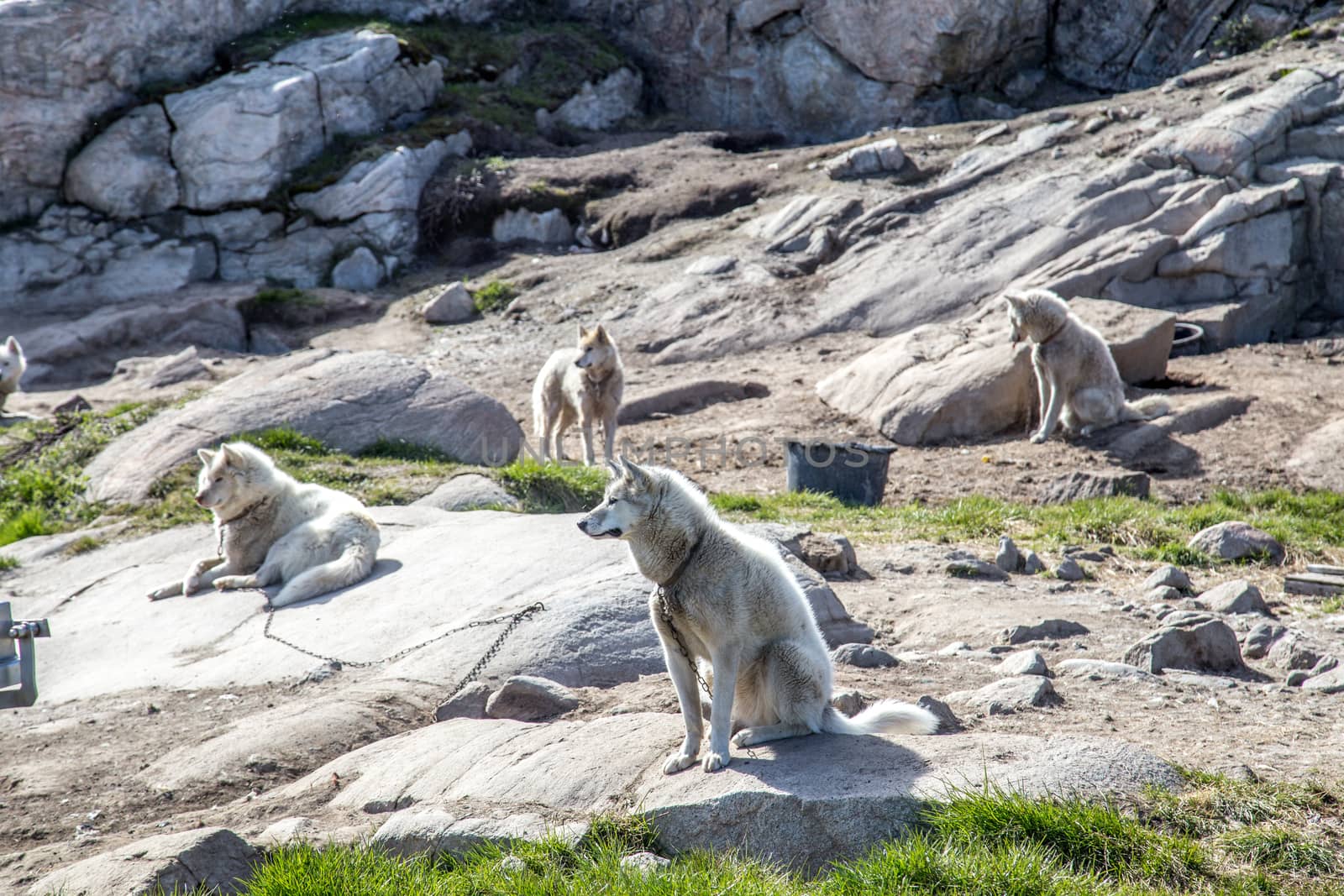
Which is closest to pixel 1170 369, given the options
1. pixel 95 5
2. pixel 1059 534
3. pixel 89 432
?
pixel 1059 534

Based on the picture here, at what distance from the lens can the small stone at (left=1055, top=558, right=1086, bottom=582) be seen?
8031 millimetres

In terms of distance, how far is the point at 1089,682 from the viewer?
5367 mm

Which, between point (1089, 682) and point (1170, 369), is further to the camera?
point (1170, 369)

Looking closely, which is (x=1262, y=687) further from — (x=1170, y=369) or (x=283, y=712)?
(x=1170, y=369)

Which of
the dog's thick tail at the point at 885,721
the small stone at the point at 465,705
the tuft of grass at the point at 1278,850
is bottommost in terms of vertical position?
the small stone at the point at 465,705

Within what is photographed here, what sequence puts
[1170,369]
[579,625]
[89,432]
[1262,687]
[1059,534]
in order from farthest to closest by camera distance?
[1170,369], [89,432], [1059,534], [579,625], [1262,687]

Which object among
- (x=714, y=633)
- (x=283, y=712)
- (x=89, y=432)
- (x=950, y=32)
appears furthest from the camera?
(x=950, y=32)

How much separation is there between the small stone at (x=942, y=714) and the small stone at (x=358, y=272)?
22006 mm

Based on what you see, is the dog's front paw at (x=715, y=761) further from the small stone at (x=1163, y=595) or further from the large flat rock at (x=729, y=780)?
the small stone at (x=1163, y=595)

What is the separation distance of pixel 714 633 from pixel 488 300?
19.0 meters

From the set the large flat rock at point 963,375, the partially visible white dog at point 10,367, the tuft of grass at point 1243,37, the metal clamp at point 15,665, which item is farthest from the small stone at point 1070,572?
the tuft of grass at point 1243,37

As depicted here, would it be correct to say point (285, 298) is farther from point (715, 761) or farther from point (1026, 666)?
point (715, 761)

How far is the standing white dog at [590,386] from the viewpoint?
13117mm

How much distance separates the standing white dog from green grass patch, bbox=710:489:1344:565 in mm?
2793
